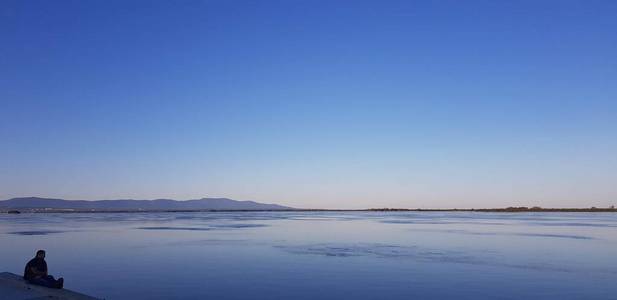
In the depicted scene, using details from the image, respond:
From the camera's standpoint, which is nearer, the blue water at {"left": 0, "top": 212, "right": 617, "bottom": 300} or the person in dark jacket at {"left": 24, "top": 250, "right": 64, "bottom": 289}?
the person in dark jacket at {"left": 24, "top": 250, "right": 64, "bottom": 289}

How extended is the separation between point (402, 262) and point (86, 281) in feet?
57.4

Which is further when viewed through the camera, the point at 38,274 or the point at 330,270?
the point at 330,270

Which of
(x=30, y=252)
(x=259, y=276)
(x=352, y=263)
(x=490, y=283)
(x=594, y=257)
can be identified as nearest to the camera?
(x=490, y=283)

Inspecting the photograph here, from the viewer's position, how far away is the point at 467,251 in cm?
3822

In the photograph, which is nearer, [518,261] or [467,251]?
[518,261]

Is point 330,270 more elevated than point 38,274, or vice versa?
point 38,274

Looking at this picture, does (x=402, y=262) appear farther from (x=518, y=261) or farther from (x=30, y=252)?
(x=30, y=252)

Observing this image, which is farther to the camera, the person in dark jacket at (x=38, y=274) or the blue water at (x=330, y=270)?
the blue water at (x=330, y=270)

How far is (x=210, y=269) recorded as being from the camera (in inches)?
1117

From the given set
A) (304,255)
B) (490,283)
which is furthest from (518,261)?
(304,255)

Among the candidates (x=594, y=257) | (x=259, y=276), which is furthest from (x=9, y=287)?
(x=594, y=257)

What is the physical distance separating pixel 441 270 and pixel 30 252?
2766cm

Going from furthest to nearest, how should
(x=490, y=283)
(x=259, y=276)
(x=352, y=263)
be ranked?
(x=352, y=263) < (x=259, y=276) < (x=490, y=283)

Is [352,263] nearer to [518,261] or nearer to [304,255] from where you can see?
[304,255]
